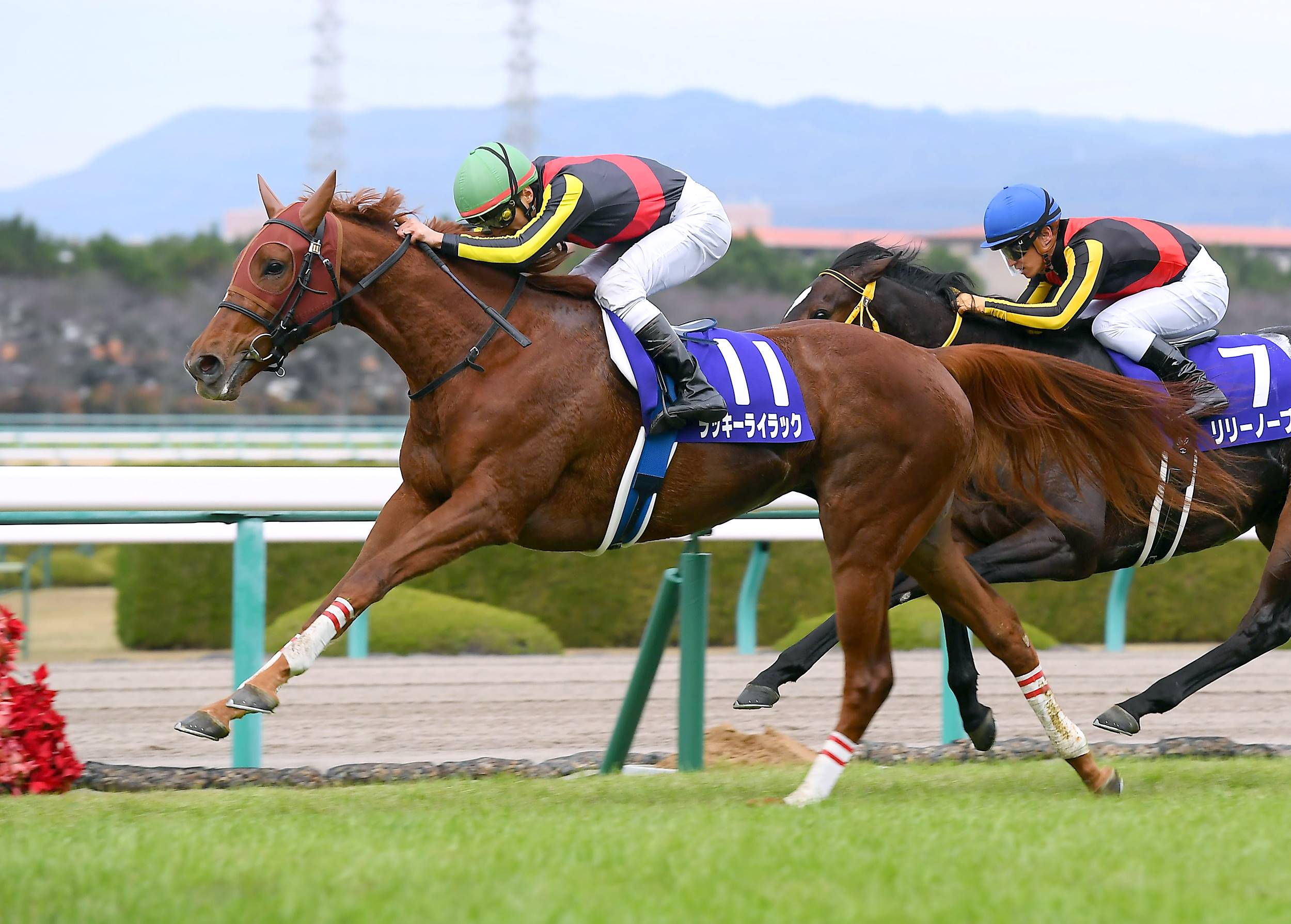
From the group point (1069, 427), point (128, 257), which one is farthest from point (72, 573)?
point (128, 257)

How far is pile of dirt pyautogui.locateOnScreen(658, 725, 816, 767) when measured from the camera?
4.65 metres

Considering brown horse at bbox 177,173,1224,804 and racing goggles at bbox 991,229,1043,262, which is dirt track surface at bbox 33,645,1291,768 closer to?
brown horse at bbox 177,173,1224,804

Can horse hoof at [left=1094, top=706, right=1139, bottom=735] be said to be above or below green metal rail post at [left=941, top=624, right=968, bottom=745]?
above

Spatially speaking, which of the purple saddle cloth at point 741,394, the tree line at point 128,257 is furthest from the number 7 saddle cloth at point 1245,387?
the tree line at point 128,257

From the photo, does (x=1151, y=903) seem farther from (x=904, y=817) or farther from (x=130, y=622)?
(x=130, y=622)

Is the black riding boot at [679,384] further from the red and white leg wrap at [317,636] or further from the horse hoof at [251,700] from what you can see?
the horse hoof at [251,700]

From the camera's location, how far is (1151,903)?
2412 millimetres

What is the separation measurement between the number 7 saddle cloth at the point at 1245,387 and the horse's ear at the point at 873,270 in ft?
2.59

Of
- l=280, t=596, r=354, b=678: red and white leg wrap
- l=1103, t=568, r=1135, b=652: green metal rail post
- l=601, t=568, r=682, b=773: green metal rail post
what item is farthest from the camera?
l=1103, t=568, r=1135, b=652: green metal rail post

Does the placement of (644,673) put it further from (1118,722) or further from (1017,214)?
(1017,214)

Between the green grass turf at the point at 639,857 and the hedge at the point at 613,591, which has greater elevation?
the green grass turf at the point at 639,857

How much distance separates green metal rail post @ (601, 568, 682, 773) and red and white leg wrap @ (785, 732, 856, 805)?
738 millimetres

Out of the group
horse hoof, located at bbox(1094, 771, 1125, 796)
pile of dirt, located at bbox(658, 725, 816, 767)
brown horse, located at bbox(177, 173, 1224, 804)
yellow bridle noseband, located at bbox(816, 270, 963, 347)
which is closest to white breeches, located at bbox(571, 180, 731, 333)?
brown horse, located at bbox(177, 173, 1224, 804)

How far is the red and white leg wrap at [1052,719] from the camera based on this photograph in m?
3.88
